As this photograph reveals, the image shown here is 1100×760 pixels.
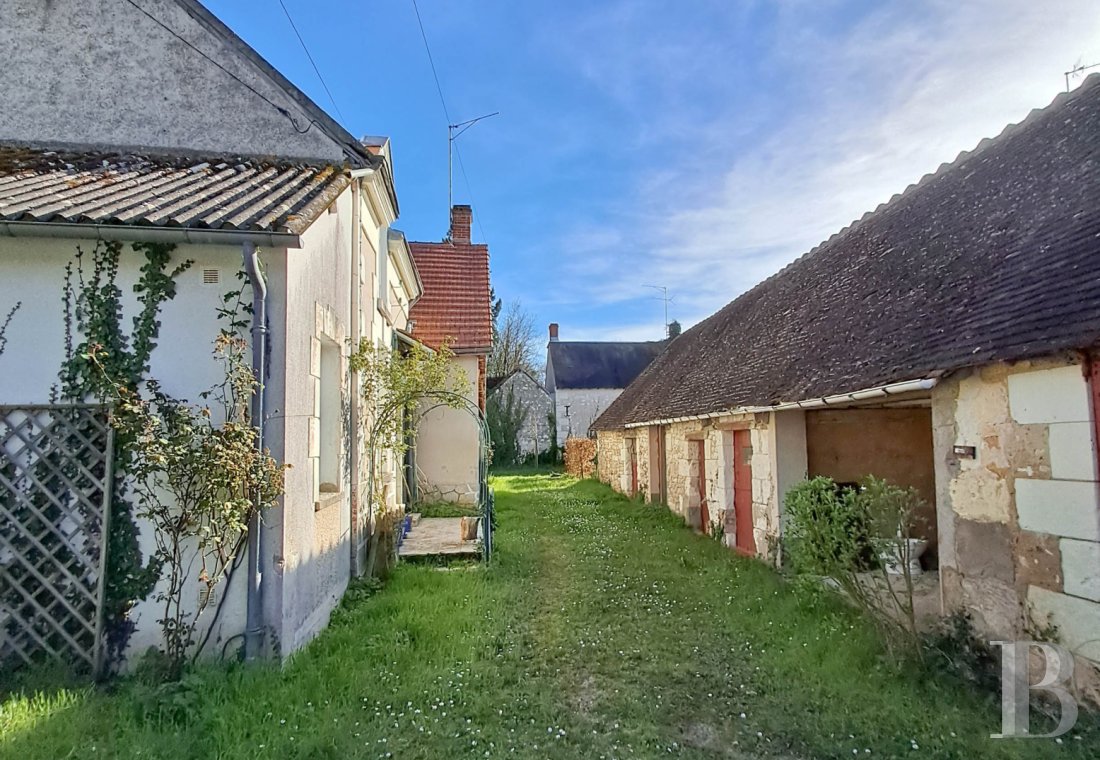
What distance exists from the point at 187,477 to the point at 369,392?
3.54 meters

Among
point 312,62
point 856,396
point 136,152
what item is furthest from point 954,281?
point 136,152

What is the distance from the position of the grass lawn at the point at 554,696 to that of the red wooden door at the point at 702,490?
4353 mm

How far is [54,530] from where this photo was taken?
14.2ft

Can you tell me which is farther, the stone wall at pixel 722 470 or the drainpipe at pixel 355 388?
the stone wall at pixel 722 470

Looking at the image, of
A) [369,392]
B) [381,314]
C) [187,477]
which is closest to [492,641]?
[187,477]

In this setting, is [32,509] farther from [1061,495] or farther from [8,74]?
[1061,495]

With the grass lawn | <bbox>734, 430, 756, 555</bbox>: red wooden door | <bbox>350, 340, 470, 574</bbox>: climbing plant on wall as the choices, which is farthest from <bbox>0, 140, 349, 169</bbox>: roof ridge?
<bbox>734, 430, 756, 555</bbox>: red wooden door

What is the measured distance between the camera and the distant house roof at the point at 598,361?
33562mm

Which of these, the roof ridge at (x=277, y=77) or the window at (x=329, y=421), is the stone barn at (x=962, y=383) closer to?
the window at (x=329, y=421)

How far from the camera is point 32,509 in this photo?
14.2 ft

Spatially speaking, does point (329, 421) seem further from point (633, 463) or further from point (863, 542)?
point (633, 463)

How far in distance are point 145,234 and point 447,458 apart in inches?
363

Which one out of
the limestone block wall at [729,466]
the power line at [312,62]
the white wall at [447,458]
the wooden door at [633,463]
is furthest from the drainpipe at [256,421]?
the wooden door at [633,463]

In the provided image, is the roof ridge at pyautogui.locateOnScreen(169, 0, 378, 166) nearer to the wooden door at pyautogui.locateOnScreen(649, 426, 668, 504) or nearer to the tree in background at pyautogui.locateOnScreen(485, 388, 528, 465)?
the wooden door at pyautogui.locateOnScreen(649, 426, 668, 504)
